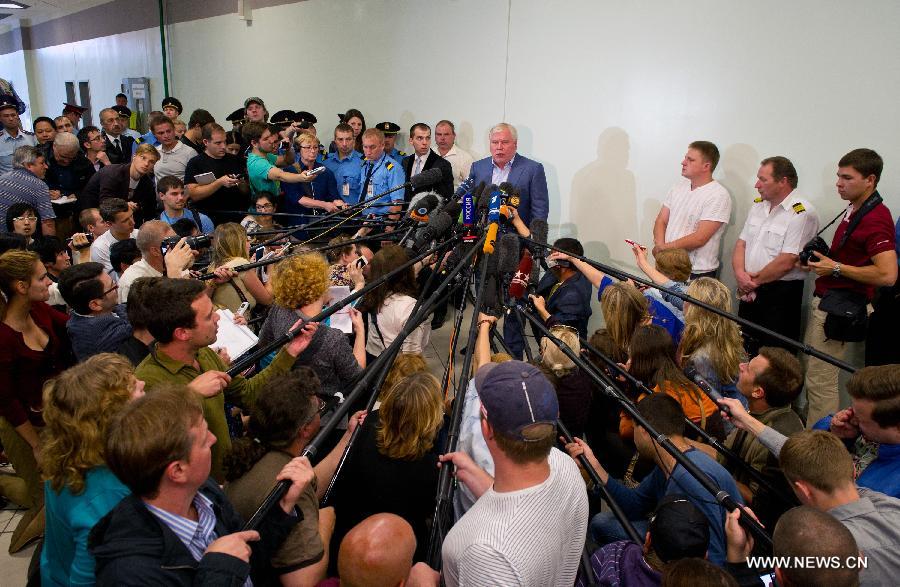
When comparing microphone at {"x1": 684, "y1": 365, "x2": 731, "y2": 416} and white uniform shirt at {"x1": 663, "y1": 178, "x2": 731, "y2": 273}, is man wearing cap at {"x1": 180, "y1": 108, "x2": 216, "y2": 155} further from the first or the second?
microphone at {"x1": 684, "y1": 365, "x2": 731, "y2": 416}

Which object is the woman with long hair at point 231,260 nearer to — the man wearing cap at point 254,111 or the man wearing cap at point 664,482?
the man wearing cap at point 664,482

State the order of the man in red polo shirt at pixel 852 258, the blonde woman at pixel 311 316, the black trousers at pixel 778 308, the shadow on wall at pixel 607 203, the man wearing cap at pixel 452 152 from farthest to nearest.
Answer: the man wearing cap at pixel 452 152
the shadow on wall at pixel 607 203
the black trousers at pixel 778 308
the man in red polo shirt at pixel 852 258
the blonde woman at pixel 311 316

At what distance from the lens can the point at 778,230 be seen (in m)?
3.76

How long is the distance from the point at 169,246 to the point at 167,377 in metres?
1.27

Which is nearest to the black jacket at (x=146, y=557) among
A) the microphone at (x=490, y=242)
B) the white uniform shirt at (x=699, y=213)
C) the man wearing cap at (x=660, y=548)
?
the man wearing cap at (x=660, y=548)

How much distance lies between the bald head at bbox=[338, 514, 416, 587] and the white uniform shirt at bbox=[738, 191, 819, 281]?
333 cm

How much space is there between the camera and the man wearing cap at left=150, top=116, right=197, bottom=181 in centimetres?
509

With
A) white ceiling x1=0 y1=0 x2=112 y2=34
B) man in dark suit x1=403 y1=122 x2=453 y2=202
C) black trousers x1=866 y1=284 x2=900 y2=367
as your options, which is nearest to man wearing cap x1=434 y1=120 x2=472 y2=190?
man in dark suit x1=403 y1=122 x2=453 y2=202

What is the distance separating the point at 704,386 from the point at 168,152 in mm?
4945

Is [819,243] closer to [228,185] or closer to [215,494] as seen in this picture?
[215,494]

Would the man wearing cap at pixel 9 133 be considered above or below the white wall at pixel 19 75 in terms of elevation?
below

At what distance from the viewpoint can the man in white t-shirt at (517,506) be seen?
1.19 metres

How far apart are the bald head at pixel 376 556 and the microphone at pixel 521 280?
1.44 m

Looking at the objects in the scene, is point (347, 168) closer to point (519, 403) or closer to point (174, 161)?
point (174, 161)
